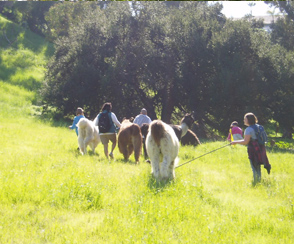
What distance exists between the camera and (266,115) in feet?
84.4

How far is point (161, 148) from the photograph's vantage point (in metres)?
8.80

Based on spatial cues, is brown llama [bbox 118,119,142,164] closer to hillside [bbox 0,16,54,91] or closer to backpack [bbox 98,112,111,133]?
backpack [bbox 98,112,111,133]

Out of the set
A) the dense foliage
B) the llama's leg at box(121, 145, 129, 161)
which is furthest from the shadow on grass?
the dense foliage

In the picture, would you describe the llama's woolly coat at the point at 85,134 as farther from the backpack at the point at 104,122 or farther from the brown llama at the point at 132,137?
the brown llama at the point at 132,137

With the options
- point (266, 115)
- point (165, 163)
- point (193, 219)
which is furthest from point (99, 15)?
point (193, 219)

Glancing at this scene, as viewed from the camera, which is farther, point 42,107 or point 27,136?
point 42,107

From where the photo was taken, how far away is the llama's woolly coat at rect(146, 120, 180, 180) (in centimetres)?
867

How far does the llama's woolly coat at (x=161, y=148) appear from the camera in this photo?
8672 mm

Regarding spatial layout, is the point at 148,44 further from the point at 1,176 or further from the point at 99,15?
the point at 1,176

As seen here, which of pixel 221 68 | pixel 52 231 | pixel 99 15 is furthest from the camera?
pixel 99 15

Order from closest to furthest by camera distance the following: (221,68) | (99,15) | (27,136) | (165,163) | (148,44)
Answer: (165,163) → (27,136) → (221,68) → (148,44) → (99,15)

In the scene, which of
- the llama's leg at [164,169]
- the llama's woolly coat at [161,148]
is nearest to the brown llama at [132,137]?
the llama's woolly coat at [161,148]

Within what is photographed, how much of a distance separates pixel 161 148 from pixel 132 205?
7.93 ft

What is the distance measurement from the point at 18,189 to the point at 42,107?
975 inches
